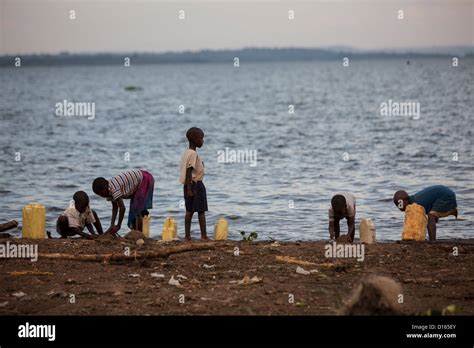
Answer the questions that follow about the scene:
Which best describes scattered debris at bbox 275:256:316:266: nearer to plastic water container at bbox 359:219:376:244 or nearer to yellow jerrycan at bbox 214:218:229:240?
plastic water container at bbox 359:219:376:244

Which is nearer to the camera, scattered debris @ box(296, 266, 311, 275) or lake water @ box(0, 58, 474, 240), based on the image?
scattered debris @ box(296, 266, 311, 275)

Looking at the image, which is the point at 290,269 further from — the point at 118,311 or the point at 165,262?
the point at 118,311

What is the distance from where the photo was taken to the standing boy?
13836 mm

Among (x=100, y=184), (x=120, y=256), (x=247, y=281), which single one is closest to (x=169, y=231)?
(x=100, y=184)

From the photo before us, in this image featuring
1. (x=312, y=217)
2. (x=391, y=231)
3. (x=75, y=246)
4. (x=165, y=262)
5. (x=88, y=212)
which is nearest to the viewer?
(x=165, y=262)

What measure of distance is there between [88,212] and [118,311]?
4640 mm

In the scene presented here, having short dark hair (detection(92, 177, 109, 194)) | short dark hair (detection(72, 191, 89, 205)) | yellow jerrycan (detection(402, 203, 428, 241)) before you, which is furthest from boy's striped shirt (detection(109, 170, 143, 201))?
yellow jerrycan (detection(402, 203, 428, 241))

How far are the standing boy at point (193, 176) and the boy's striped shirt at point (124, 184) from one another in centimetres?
75

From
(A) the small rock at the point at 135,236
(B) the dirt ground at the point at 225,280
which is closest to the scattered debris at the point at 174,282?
(B) the dirt ground at the point at 225,280

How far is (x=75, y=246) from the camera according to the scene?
13.0 metres

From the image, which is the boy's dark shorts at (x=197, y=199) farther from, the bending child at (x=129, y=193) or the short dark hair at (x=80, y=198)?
the short dark hair at (x=80, y=198)

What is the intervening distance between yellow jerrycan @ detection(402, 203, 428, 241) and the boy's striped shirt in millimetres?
3877

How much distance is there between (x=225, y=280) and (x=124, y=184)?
354 cm

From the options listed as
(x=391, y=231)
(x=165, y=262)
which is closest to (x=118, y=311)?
(x=165, y=262)
